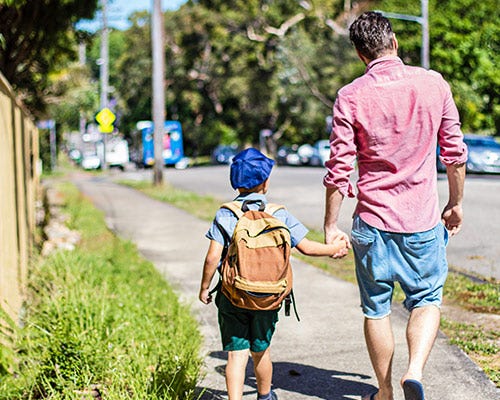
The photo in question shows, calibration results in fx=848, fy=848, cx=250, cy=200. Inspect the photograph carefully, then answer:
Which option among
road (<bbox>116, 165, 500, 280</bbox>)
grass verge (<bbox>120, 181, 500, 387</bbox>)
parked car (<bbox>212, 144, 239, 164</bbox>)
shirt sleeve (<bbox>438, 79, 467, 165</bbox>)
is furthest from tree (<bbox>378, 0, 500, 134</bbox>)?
shirt sleeve (<bbox>438, 79, 467, 165</bbox>)

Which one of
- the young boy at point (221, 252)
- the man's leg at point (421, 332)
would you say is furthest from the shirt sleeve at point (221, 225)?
the man's leg at point (421, 332)

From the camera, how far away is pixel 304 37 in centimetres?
5041

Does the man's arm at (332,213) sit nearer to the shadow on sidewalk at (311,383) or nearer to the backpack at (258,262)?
the backpack at (258,262)

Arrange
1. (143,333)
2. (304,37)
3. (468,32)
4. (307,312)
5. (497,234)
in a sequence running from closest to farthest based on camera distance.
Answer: (143,333) → (307,312) → (497,234) → (468,32) → (304,37)

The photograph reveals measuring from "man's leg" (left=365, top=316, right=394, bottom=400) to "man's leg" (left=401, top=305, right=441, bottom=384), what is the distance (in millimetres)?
105

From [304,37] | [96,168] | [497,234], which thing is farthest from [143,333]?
[96,168]

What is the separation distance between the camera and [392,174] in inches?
148

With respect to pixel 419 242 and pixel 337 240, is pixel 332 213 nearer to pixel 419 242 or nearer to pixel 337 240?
pixel 337 240

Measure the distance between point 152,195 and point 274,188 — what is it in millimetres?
3161

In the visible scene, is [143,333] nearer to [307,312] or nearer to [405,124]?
[307,312]

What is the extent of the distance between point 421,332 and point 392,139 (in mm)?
878

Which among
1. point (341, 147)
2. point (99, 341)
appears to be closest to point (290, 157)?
point (99, 341)

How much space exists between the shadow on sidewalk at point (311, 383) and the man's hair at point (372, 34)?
1.86 m

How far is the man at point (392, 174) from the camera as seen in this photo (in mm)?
3746
